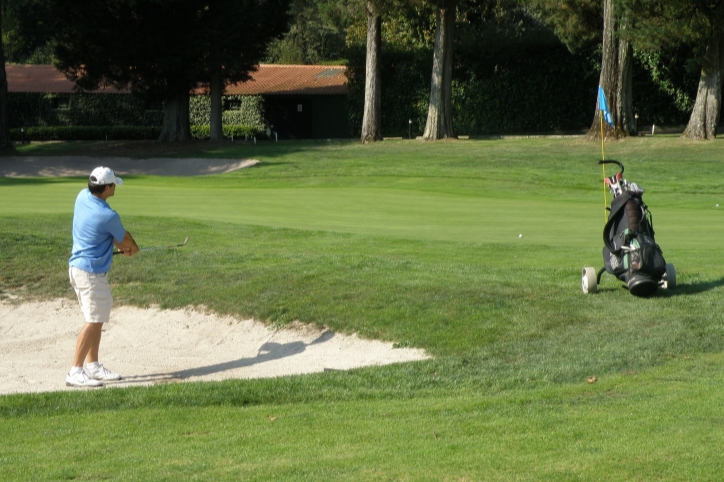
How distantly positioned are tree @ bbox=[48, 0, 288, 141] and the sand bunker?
30.4m

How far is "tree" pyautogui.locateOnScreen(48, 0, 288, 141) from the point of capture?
40.8 m

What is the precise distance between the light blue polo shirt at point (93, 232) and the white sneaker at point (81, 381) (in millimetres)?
999

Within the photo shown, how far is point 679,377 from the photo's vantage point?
7316 mm

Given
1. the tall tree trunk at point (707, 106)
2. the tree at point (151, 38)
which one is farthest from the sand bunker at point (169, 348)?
the tree at point (151, 38)

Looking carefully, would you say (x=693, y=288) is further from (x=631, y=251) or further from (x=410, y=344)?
(x=410, y=344)

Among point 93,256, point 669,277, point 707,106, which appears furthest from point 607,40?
point 93,256

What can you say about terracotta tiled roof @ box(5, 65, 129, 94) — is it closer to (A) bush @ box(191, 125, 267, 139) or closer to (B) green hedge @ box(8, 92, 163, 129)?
(B) green hedge @ box(8, 92, 163, 129)

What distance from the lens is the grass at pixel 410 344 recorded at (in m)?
5.47

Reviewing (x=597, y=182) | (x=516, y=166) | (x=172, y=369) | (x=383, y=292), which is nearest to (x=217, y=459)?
(x=172, y=369)

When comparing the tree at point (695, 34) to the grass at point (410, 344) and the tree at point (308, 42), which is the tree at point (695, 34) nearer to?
the grass at point (410, 344)

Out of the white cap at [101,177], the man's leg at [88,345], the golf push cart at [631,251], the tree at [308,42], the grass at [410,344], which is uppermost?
the tree at [308,42]

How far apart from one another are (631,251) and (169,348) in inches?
201

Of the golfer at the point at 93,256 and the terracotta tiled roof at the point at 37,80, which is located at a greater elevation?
the terracotta tiled roof at the point at 37,80

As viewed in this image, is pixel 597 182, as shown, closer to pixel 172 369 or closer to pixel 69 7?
pixel 172 369
